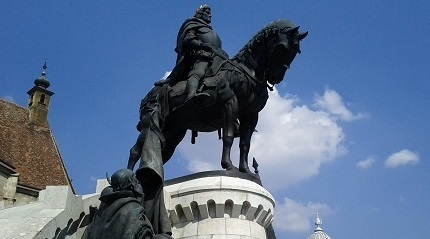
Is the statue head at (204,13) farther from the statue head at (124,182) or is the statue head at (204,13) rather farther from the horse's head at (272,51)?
the statue head at (124,182)

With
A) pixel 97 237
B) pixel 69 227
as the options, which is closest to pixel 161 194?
pixel 69 227

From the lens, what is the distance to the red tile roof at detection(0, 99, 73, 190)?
1481 inches

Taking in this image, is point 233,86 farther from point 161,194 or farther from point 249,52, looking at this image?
point 161,194

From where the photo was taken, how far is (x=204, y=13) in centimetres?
959

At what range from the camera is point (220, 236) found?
24.9 ft

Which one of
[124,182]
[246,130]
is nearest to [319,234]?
[246,130]

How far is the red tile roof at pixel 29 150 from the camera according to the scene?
123 ft

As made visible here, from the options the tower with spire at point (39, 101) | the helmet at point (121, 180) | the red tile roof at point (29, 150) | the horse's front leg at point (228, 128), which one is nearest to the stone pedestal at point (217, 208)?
the horse's front leg at point (228, 128)

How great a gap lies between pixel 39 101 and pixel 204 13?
44152 mm

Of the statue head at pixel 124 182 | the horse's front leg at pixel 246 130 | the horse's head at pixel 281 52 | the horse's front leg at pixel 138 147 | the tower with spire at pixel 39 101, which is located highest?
the tower with spire at pixel 39 101

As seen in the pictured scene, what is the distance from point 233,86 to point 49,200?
3328mm

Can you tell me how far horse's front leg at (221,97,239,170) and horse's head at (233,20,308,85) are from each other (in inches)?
28.8

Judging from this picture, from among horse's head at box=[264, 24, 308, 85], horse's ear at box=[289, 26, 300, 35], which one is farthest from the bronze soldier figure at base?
horse's ear at box=[289, 26, 300, 35]

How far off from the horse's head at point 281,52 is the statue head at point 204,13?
1557 mm
